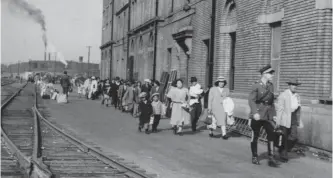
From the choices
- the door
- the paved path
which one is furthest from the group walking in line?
the door

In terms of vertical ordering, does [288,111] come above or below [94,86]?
above

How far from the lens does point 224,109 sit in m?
13.5

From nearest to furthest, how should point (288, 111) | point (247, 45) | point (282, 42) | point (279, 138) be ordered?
point (288, 111)
point (279, 138)
point (282, 42)
point (247, 45)

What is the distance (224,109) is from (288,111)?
11.7 ft

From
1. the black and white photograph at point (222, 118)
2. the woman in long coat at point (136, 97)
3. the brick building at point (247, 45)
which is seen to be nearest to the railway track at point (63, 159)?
the black and white photograph at point (222, 118)

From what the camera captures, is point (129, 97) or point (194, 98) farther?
point (129, 97)

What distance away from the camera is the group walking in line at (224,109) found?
31.0 ft

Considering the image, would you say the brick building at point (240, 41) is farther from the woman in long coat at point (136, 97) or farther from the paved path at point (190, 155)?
the woman in long coat at point (136, 97)

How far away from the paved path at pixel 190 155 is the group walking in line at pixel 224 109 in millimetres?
386

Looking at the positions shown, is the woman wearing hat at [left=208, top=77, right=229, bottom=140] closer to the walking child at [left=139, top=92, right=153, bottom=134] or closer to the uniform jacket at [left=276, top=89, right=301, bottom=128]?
the walking child at [left=139, top=92, right=153, bottom=134]

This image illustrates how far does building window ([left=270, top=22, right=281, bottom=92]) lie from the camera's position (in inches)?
568

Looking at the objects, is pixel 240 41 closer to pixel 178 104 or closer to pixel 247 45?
pixel 247 45

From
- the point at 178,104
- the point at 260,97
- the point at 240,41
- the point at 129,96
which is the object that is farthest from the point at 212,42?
the point at 260,97

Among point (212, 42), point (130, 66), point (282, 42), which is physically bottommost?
point (130, 66)
